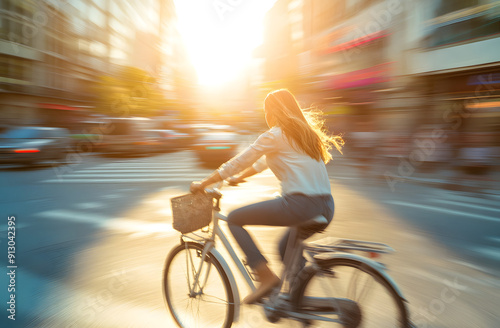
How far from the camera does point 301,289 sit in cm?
262

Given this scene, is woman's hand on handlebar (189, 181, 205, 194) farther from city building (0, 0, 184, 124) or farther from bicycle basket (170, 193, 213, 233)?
city building (0, 0, 184, 124)

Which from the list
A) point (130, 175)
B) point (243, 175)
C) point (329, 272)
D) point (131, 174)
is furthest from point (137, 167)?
point (329, 272)

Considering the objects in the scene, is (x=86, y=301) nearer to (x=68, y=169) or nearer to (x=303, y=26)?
(x=68, y=169)

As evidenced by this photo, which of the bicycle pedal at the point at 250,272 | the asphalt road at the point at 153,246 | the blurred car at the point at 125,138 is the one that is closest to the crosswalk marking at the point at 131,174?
the asphalt road at the point at 153,246

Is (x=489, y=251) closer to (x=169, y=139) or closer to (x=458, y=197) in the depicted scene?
(x=458, y=197)

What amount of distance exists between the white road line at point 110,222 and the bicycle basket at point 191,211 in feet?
10.7

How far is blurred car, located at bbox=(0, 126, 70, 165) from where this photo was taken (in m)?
13.3

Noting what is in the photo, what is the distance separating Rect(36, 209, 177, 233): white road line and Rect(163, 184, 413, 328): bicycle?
3032 mm

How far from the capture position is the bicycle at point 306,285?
238 centimetres

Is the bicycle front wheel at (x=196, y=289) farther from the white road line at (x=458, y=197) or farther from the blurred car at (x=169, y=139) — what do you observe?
the blurred car at (x=169, y=139)

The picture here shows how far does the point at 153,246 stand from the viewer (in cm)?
522

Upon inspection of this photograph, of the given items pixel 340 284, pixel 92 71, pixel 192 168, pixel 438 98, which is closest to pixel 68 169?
pixel 192 168

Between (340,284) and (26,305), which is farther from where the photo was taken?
(26,305)

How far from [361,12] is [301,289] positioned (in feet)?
108
